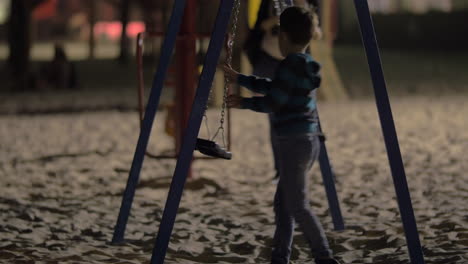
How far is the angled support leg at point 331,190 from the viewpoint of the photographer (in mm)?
5547


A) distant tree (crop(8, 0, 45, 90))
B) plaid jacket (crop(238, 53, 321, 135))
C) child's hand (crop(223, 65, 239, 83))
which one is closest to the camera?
plaid jacket (crop(238, 53, 321, 135))

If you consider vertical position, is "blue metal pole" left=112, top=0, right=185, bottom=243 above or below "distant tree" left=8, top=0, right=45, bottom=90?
below

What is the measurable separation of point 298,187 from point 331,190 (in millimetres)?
1498

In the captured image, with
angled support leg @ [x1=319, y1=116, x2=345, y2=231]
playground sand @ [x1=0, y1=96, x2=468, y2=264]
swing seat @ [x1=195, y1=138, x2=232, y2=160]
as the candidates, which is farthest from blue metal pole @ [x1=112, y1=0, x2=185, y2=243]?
angled support leg @ [x1=319, y1=116, x2=345, y2=231]

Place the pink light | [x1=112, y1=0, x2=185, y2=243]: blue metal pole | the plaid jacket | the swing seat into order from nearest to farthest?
the plaid jacket, the swing seat, [x1=112, y1=0, x2=185, y2=243]: blue metal pole, the pink light

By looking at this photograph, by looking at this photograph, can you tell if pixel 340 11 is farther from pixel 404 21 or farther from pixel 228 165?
A: pixel 228 165

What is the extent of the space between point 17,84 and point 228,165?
1014 centimetres

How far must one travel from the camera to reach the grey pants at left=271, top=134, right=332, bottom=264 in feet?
13.4

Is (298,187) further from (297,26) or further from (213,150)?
(297,26)

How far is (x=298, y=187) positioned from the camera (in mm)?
4129

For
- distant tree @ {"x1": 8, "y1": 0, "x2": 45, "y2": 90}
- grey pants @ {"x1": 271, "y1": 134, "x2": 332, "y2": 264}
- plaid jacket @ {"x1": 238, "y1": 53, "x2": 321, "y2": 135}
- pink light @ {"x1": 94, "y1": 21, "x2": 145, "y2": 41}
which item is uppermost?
pink light @ {"x1": 94, "y1": 21, "x2": 145, "y2": 41}

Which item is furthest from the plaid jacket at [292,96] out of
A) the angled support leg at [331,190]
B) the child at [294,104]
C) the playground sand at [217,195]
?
the angled support leg at [331,190]

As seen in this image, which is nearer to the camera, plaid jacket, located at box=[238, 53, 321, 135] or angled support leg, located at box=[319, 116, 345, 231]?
plaid jacket, located at box=[238, 53, 321, 135]

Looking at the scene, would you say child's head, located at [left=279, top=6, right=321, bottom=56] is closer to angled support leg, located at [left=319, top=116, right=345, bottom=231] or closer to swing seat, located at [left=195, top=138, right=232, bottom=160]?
swing seat, located at [left=195, top=138, right=232, bottom=160]
